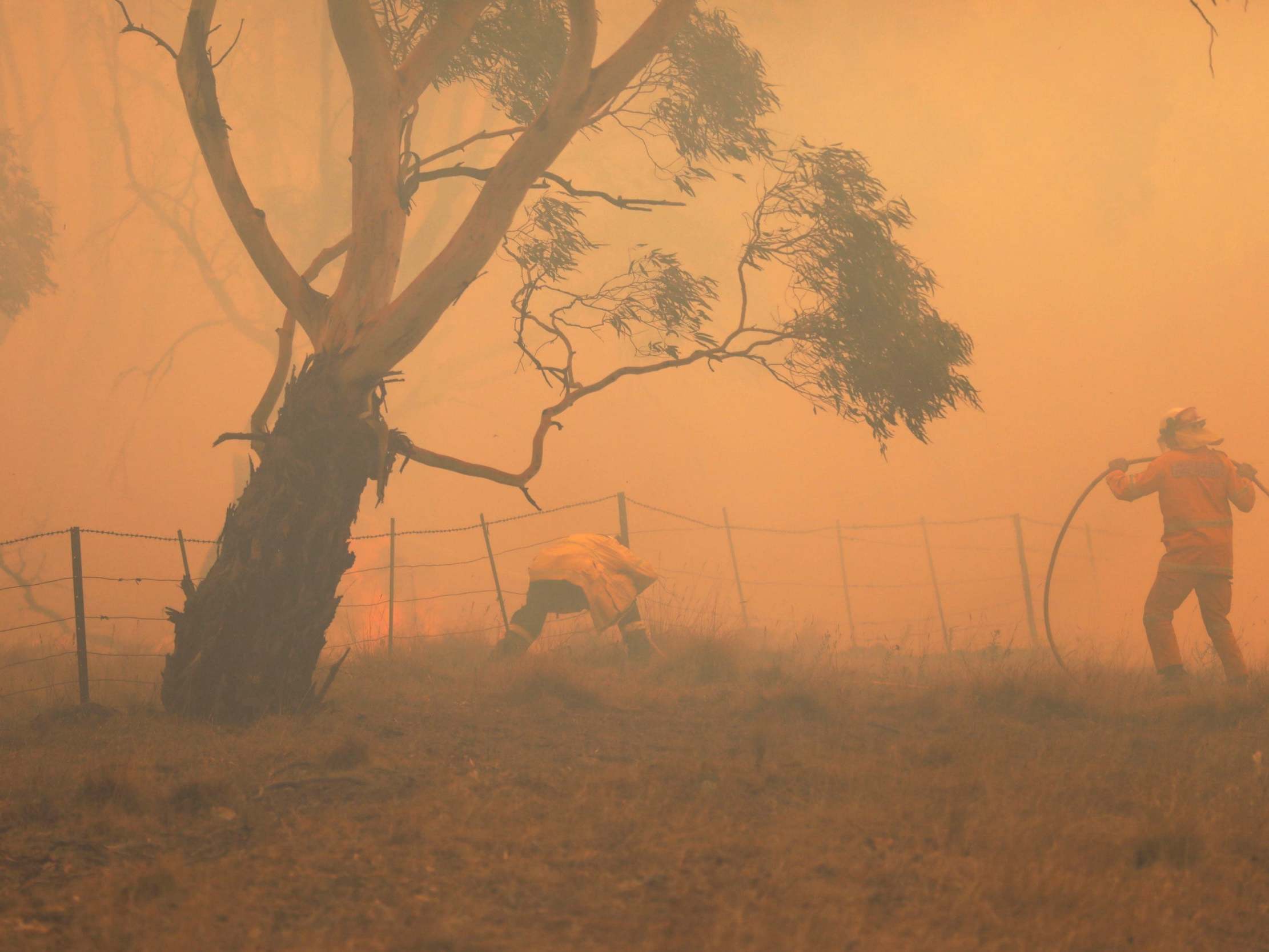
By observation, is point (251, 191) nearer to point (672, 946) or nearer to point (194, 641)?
point (194, 641)

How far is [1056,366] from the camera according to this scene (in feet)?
121

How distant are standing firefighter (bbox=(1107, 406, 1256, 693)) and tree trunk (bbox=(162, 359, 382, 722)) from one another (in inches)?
221

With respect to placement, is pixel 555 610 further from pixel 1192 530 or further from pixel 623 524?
pixel 1192 530

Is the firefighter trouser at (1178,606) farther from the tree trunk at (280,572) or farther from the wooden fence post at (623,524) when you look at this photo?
the tree trunk at (280,572)

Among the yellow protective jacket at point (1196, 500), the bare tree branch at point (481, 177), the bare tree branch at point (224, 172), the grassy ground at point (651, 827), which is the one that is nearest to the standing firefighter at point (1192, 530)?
the yellow protective jacket at point (1196, 500)

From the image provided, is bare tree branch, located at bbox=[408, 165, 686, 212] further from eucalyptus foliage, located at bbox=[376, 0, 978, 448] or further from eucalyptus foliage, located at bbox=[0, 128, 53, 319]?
eucalyptus foliage, located at bbox=[0, 128, 53, 319]

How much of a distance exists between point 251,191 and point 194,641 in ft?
86.9

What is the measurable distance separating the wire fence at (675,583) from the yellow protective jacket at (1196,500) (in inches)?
187

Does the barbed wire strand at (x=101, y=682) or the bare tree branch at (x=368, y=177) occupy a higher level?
the bare tree branch at (x=368, y=177)

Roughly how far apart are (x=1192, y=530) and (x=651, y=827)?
538cm

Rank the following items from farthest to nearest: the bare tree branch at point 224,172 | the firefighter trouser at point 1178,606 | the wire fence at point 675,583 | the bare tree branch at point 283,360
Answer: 1. the wire fence at point 675,583
2. the firefighter trouser at point 1178,606
3. the bare tree branch at point 283,360
4. the bare tree branch at point 224,172

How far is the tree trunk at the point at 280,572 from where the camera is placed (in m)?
5.93

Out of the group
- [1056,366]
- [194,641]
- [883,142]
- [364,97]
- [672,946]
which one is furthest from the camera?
[883,142]

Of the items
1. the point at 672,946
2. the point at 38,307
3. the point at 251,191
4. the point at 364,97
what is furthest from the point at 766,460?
the point at 672,946
